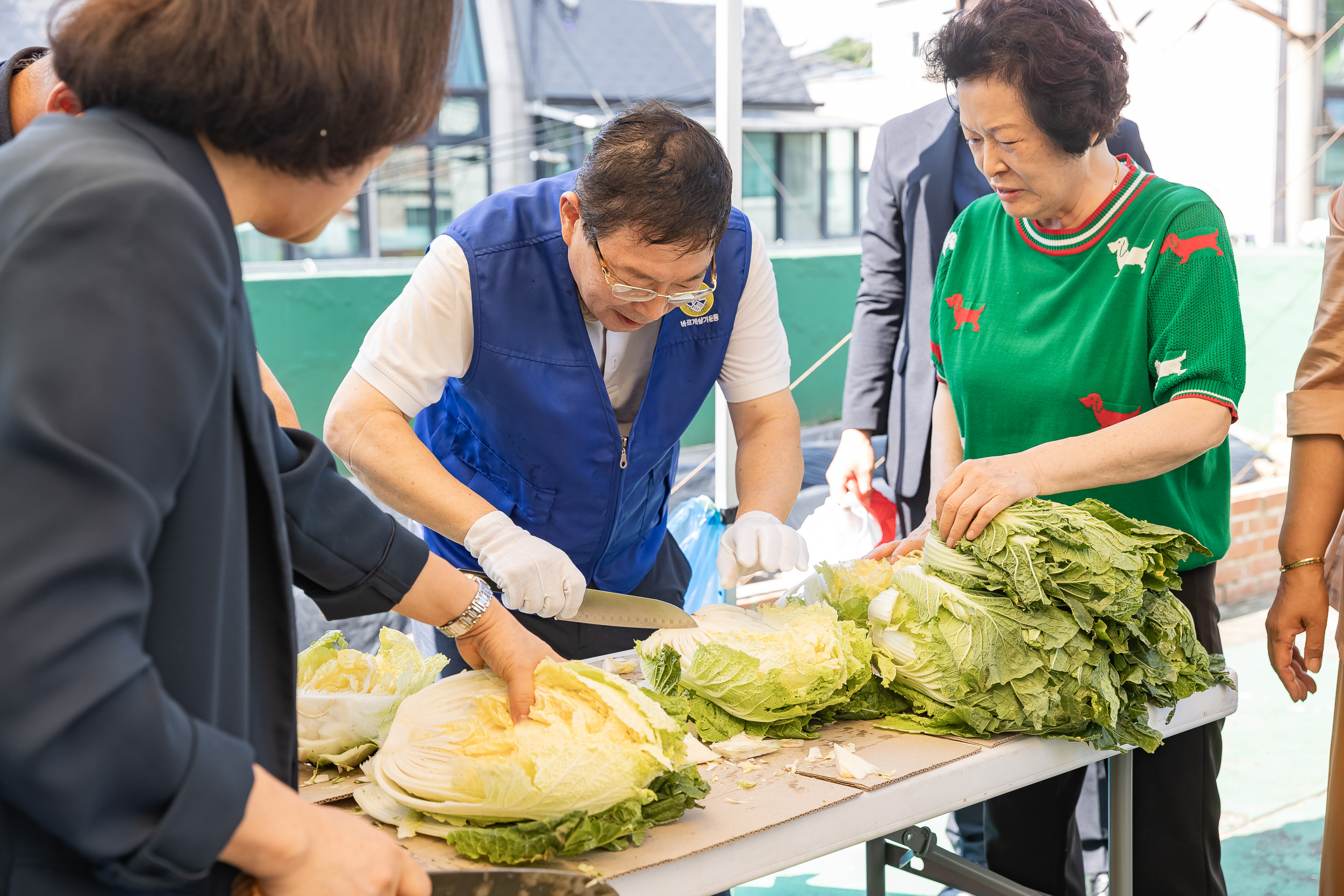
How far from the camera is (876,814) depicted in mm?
1654

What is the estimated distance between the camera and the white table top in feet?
4.79

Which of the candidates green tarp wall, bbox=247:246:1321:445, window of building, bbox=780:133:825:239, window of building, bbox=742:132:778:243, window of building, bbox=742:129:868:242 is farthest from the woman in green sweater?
window of building, bbox=780:133:825:239

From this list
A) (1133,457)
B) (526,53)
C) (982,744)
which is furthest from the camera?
(526,53)

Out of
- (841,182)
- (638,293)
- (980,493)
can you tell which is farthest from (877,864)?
(841,182)

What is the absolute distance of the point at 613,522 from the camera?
2.48 meters

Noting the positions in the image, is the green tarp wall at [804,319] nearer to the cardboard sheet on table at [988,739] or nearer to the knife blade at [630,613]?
the knife blade at [630,613]

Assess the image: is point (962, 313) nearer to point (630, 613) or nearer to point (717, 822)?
point (630, 613)

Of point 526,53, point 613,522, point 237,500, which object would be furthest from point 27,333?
point 526,53

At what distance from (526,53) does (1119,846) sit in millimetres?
6442

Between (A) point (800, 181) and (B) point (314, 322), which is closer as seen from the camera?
(B) point (314, 322)

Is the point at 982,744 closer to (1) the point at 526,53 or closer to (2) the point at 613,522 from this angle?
(2) the point at 613,522

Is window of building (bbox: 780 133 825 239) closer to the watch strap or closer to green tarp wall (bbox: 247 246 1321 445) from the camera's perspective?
green tarp wall (bbox: 247 246 1321 445)

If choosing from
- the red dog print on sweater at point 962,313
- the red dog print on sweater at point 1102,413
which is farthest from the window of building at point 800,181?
the red dog print on sweater at point 1102,413

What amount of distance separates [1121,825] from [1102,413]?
0.87 m
